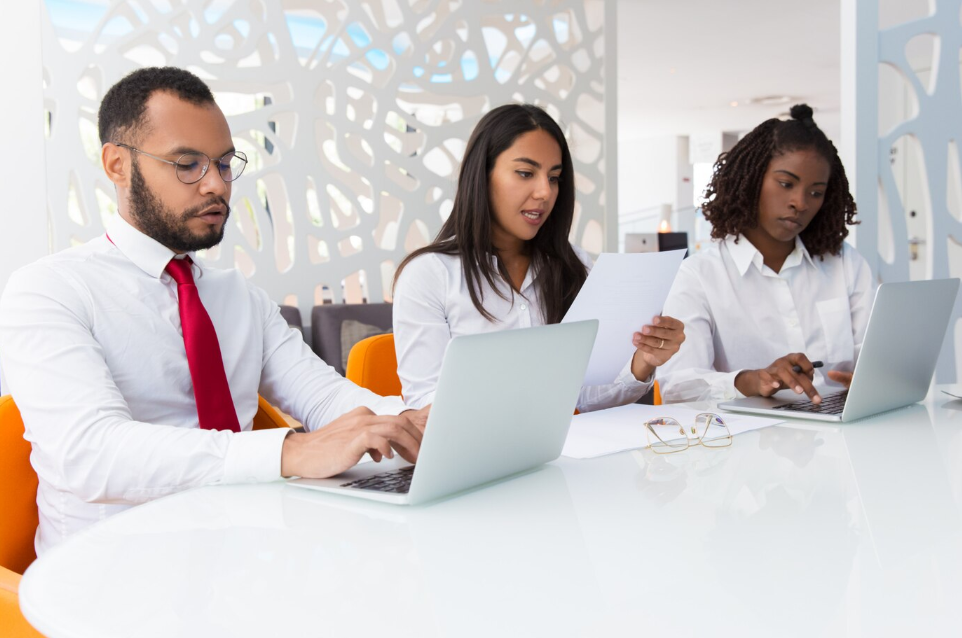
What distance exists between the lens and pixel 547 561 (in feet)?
2.94

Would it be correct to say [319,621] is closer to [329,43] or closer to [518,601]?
[518,601]

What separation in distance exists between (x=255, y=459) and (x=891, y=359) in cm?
123

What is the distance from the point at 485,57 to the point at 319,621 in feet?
17.1

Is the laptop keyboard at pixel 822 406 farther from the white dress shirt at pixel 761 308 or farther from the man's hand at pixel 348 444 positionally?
the man's hand at pixel 348 444

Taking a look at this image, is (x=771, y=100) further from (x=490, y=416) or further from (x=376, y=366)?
(x=490, y=416)

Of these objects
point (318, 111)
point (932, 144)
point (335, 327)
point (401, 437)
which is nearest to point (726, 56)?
point (318, 111)

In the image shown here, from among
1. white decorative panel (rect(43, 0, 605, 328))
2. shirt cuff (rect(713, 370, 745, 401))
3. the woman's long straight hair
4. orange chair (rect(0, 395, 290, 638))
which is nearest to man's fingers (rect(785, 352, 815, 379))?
shirt cuff (rect(713, 370, 745, 401))

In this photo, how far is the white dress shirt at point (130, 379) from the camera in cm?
130

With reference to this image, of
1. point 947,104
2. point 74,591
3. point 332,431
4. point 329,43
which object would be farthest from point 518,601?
point 329,43

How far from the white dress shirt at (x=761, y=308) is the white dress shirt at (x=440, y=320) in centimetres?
40

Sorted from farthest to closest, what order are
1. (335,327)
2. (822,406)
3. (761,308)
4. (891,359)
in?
(335,327) < (761,308) < (822,406) < (891,359)

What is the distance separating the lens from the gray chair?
4996 mm

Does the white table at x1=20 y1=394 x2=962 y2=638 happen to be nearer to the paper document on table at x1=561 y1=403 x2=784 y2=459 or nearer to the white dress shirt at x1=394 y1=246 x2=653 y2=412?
the paper document on table at x1=561 y1=403 x2=784 y2=459

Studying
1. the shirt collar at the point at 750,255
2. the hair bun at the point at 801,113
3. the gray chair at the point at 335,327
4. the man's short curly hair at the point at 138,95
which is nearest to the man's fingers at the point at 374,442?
the man's short curly hair at the point at 138,95
